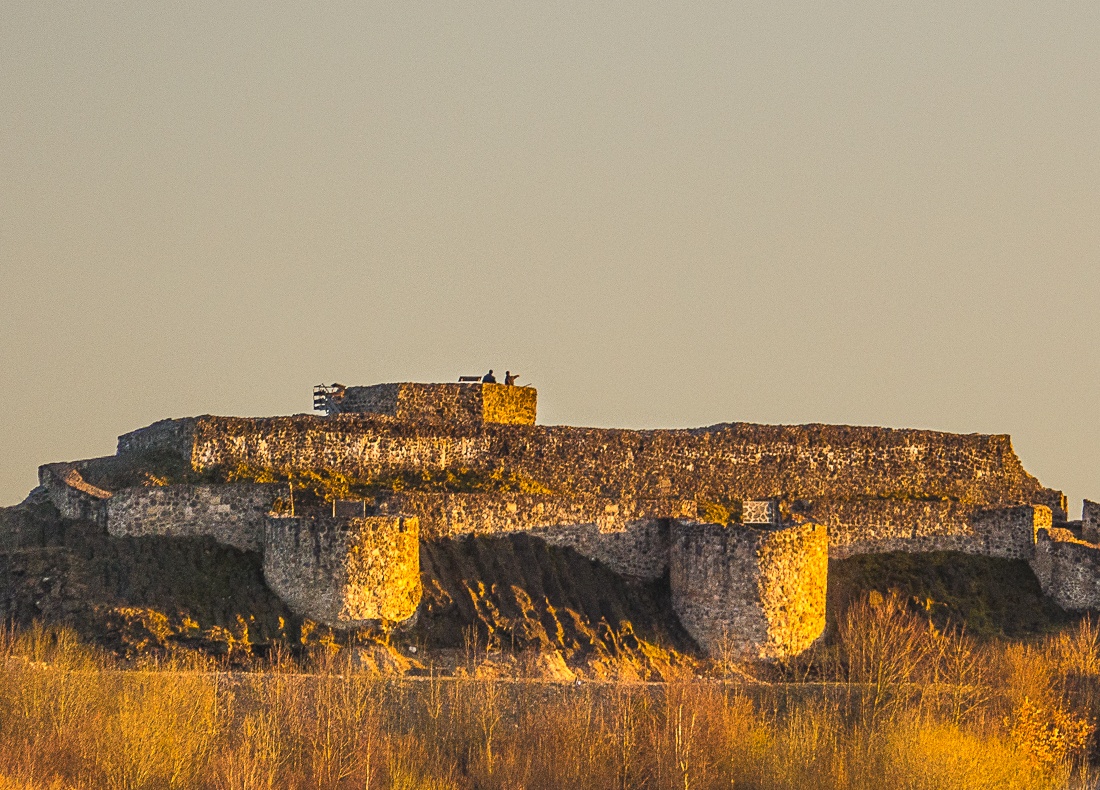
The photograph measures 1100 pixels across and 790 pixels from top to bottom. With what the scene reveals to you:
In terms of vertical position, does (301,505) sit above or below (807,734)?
above

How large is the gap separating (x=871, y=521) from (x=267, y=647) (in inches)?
774

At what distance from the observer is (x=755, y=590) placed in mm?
69250

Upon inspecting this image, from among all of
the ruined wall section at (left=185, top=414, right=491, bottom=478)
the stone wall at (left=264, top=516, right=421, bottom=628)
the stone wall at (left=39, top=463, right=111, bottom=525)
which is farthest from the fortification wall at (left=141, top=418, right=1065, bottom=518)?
the stone wall at (left=264, top=516, right=421, bottom=628)

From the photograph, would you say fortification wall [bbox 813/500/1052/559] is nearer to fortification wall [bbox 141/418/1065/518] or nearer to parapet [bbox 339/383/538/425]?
fortification wall [bbox 141/418/1065/518]

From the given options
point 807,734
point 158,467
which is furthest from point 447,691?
point 158,467

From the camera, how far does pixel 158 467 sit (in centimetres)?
7294

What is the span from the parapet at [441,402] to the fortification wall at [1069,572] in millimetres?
15979

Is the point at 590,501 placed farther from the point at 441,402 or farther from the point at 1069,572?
the point at 1069,572

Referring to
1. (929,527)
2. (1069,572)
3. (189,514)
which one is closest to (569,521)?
(189,514)

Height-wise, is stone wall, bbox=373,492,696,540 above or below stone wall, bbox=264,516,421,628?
above

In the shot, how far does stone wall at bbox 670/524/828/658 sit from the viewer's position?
69250 mm

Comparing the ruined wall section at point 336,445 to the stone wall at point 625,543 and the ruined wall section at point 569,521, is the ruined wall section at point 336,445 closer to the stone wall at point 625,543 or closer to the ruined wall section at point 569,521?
the ruined wall section at point 569,521

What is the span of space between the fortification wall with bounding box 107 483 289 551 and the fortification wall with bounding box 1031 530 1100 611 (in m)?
22.1

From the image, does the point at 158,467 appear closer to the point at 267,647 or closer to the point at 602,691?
the point at 267,647
